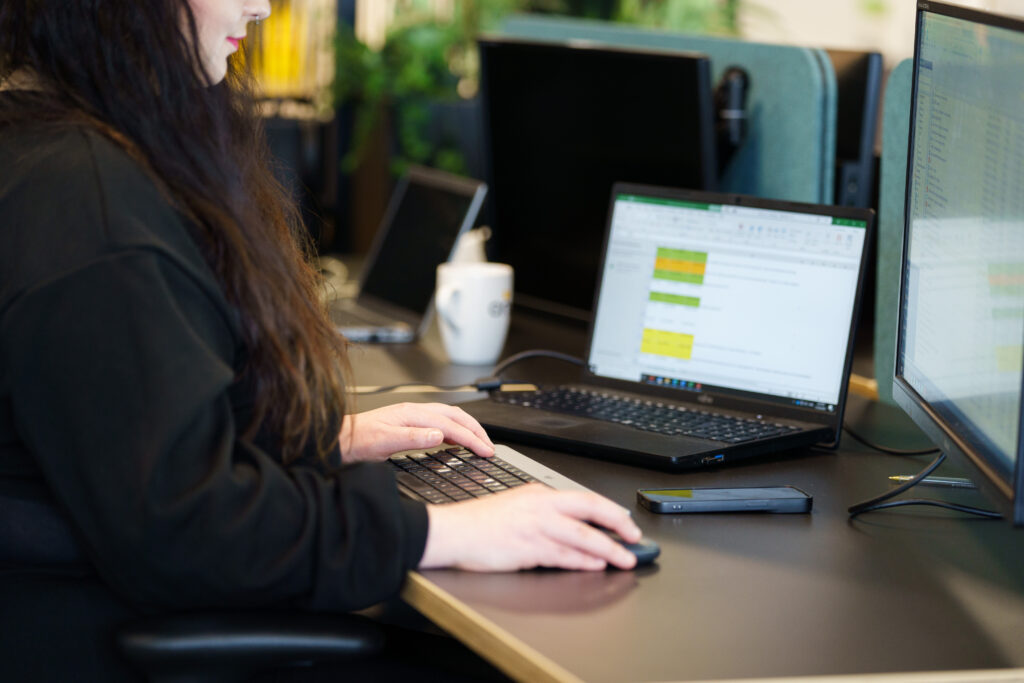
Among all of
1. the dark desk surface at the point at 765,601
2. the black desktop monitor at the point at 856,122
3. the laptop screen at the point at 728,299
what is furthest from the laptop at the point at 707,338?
the black desktop monitor at the point at 856,122

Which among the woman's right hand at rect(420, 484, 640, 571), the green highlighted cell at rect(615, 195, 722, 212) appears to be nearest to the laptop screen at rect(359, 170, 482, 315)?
the green highlighted cell at rect(615, 195, 722, 212)

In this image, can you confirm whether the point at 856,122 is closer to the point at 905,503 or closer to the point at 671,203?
the point at 671,203

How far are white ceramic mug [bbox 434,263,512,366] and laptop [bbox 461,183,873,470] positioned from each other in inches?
10.1

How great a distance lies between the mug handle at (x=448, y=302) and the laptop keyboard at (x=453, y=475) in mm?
483

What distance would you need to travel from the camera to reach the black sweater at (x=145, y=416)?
72 centimetres

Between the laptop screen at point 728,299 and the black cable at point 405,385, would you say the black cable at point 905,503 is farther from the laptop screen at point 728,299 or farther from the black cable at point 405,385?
the black cable at point 405,385

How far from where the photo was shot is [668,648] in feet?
2.28

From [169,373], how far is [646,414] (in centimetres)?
57

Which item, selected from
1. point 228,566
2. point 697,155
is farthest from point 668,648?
point 697,155

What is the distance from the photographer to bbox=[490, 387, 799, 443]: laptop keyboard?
111cm

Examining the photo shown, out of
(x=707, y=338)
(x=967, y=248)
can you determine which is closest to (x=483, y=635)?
(x=967, y=248)

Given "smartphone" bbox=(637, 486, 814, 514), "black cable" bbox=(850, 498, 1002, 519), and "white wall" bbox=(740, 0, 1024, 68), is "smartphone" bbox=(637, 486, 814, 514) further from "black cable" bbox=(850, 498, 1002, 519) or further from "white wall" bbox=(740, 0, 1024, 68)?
"white wall" bbox=(740, 0, 1024, 68)

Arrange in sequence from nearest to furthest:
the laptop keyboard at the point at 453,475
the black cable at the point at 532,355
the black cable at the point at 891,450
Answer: the laptop keyboard at the point at 453,475
the black cable at the point at 891,450
the black cable at the point at 532,355

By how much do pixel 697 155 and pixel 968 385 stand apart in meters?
0.67
